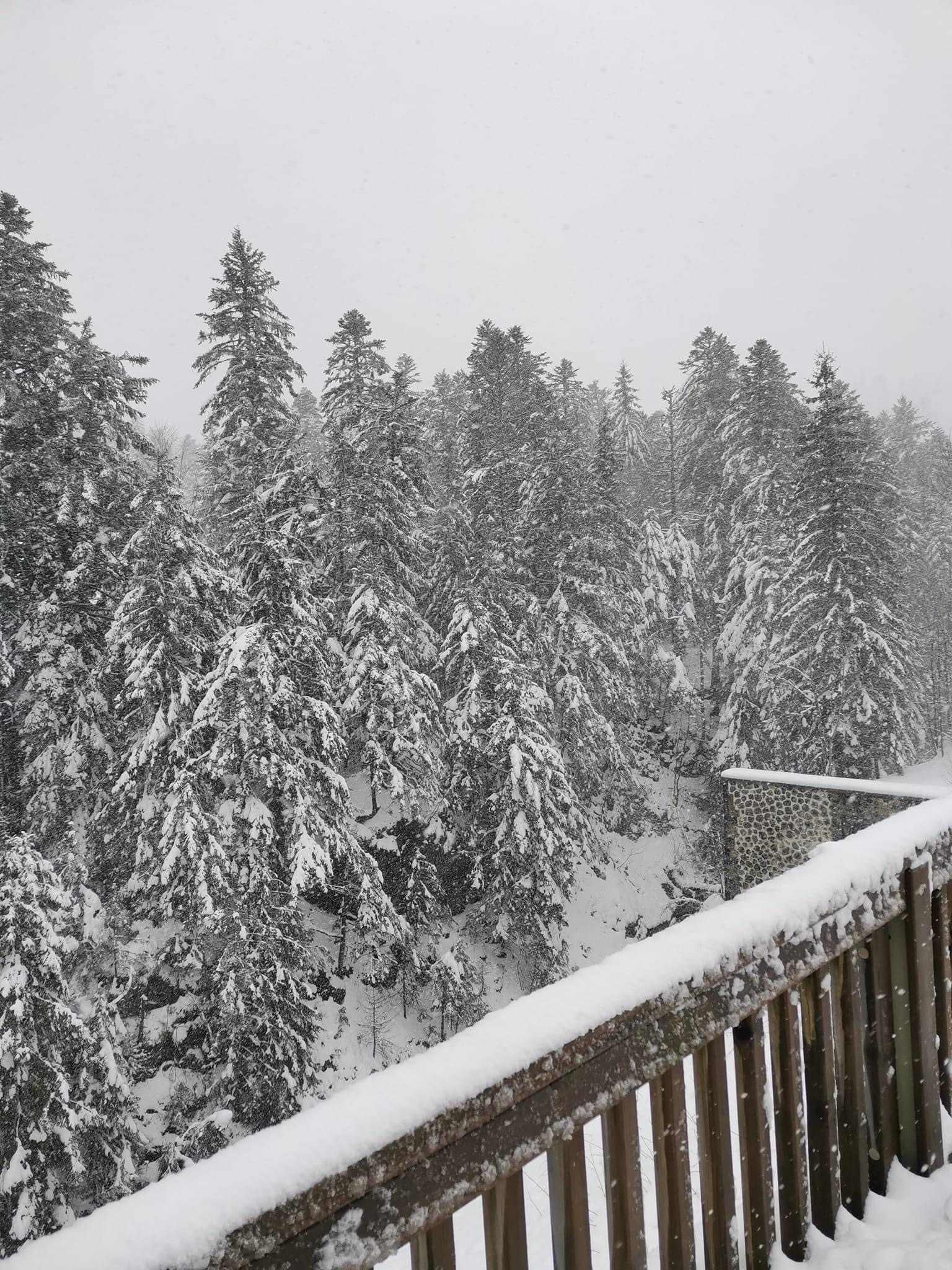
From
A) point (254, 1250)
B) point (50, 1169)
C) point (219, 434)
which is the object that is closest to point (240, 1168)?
point (254, 1250)

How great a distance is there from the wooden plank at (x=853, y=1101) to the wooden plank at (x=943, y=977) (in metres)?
0.54

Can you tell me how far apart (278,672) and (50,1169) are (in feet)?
23.4

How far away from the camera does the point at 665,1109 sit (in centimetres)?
155

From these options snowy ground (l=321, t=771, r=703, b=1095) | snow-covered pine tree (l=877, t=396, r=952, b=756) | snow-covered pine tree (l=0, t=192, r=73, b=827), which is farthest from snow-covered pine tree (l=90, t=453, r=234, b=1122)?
snow-covered pine tree (l=877, t=396, r=952, b=756)

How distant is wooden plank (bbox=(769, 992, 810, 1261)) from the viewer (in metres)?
1.83

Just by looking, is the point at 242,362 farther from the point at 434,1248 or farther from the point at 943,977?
the point at 434,1248

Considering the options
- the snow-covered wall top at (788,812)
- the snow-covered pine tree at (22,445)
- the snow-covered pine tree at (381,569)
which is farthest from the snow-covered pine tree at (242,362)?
the snow-covered wall top at (788,812)

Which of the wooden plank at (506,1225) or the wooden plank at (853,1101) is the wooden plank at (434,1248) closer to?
the wooden plank at (506,1225)

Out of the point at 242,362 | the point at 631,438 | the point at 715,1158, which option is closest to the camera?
the point at 715,1158

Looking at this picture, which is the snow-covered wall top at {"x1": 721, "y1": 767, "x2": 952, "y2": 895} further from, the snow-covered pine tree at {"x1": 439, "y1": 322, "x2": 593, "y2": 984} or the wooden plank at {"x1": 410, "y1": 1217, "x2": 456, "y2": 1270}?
the wooden plank at {"x1": 410, "y1": 1217, "x2": 456, "y2": 1270}

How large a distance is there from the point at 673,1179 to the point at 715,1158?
171 millimetres

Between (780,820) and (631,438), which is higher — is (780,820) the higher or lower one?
the lower one

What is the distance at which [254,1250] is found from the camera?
900 millimetres

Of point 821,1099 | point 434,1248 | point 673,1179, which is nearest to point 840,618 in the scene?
point 821,1099
